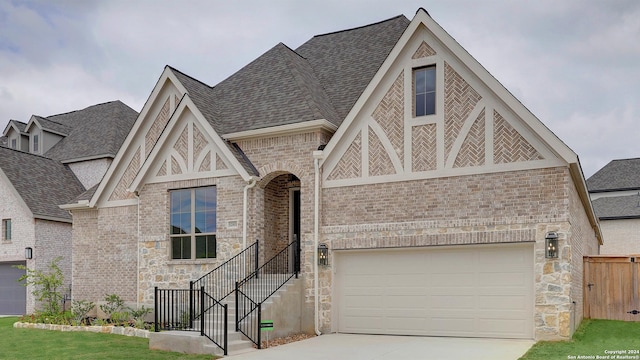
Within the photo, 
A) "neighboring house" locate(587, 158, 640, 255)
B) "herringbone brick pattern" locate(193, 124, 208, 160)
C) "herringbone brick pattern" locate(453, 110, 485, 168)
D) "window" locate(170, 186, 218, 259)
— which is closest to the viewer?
"herringbone brick pattern" locate(453, 110, 485, 168)

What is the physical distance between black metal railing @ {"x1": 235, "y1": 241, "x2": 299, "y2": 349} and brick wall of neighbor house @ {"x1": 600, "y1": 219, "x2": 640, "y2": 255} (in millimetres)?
26414

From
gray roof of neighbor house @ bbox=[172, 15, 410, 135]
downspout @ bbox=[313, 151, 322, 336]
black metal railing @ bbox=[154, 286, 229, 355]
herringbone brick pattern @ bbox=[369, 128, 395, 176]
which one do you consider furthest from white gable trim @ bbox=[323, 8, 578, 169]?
black metal railing @ bbox=[154, 286, 229, 355]

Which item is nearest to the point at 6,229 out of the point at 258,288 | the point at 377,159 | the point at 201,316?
the point at 258,288

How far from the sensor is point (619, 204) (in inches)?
1532

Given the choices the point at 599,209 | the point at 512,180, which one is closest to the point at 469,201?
the point at 512,180

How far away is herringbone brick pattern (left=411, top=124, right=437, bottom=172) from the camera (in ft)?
47.9

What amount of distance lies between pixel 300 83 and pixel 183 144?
395 centimetres

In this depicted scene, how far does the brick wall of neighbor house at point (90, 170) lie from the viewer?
29.0 m

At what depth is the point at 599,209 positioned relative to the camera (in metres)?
39.1

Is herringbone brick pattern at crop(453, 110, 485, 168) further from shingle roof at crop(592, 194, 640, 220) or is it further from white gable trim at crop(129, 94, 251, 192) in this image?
shingle roof at crop(592, 194, 640, 220)

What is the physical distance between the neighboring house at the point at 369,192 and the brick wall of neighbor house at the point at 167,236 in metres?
0.04

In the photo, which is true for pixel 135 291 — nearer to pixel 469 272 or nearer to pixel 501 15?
pixel 469 272

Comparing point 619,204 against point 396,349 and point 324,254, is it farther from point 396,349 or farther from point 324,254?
point 396,349

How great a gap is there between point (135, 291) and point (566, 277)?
13107 millimetres
